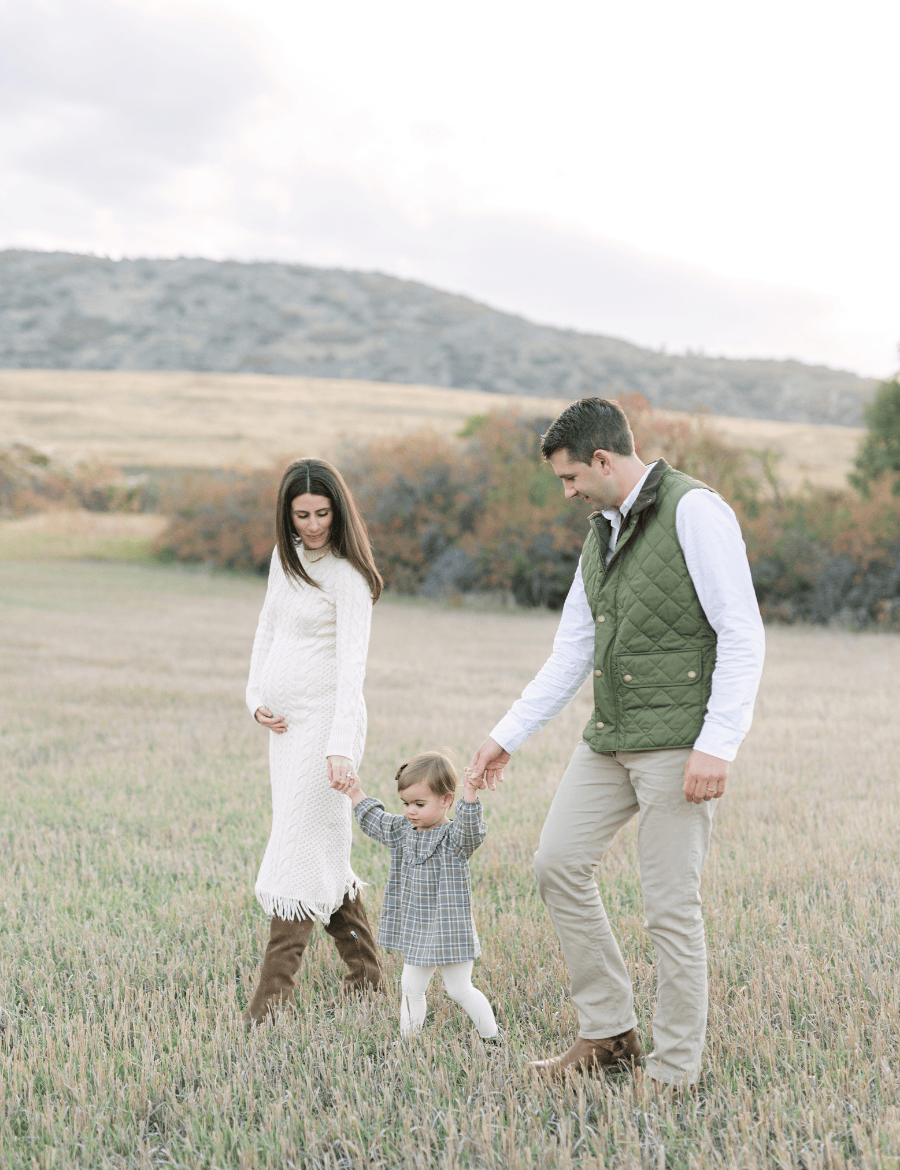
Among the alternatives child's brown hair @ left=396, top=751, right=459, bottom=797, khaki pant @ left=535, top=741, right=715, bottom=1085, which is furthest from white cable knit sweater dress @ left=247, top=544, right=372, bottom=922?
khaki pant @ left=535, top=741, right=715, bottom=1085

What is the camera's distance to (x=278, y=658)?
4.09 metres

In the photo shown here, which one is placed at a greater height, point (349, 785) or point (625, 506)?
point (625, 506)

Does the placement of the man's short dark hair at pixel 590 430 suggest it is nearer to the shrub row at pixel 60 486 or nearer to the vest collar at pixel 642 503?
the vest collar at pixel 642 503

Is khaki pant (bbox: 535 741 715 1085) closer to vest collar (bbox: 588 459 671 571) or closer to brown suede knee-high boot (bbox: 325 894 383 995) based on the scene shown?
vest collar (bbox: 588 459 671 571)

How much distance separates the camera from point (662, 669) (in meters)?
3.14

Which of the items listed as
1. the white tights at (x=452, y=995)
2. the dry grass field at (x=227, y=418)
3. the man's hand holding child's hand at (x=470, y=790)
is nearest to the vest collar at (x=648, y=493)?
the man's hand holding child's hand at (x=470, y=790)

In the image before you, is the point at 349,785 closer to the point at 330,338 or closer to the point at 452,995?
the point at 452,995

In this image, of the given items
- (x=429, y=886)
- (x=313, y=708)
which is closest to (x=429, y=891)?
(x=429, y=886)

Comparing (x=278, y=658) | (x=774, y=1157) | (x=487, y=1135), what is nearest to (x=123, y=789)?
(x=278, y=658)

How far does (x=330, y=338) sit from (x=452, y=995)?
14034 centimetres

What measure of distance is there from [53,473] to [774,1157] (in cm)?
5092

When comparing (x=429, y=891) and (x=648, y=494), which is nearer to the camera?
(x=648, y=494)

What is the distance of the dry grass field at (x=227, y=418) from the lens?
53906 mm

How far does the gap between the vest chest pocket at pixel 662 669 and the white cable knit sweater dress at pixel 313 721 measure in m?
1.15
